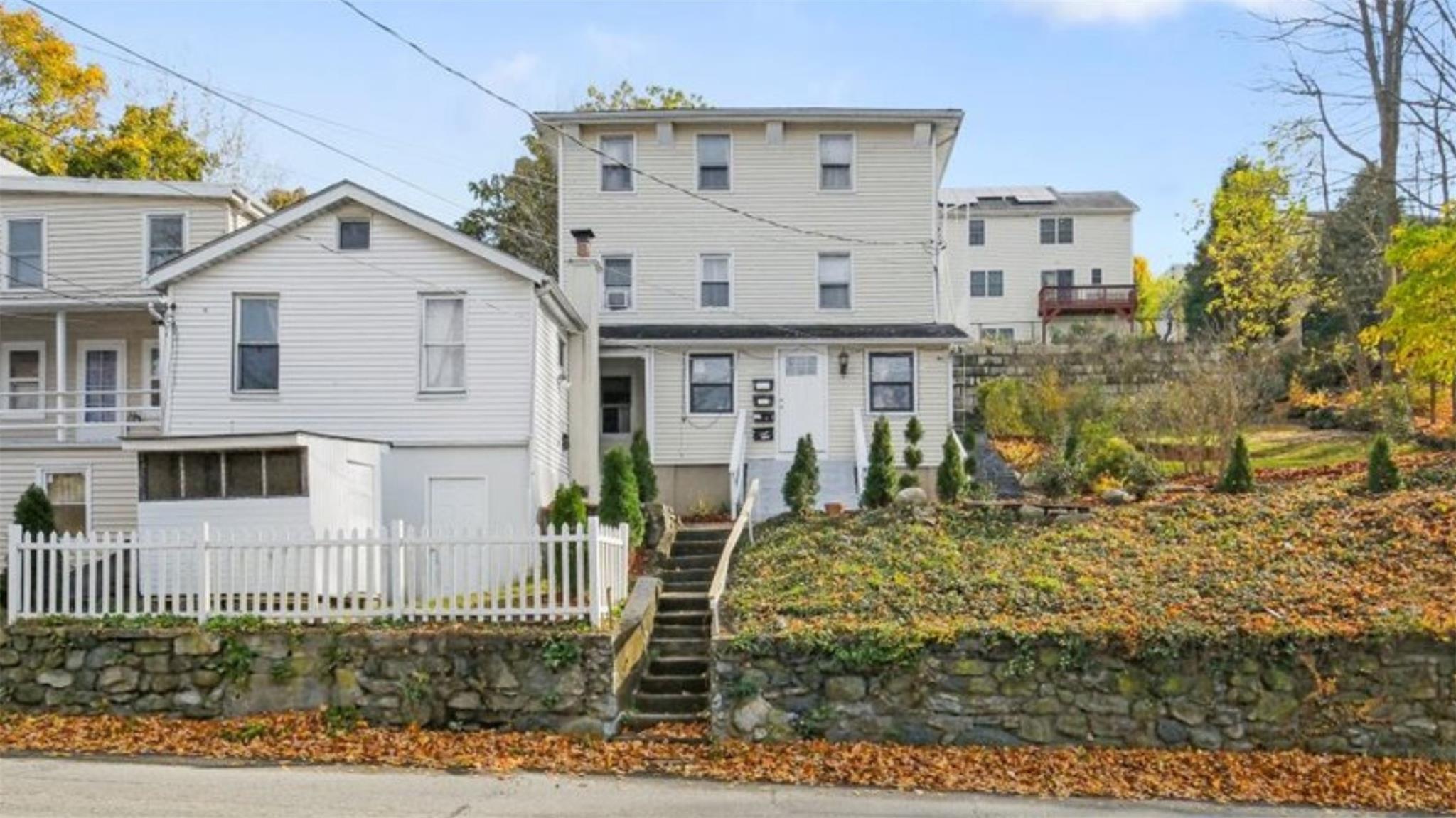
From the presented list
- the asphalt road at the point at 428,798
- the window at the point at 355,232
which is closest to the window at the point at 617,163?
the window at the point at 355,232

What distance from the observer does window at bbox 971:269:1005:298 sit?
156 ft

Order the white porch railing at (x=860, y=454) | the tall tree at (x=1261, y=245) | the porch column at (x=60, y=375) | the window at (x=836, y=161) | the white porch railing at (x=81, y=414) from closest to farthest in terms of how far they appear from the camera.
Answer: the white porch railing at (x=81, y=414) < the porch column at (x=60, y=375) < the white porch railing at (x=860, y=454) < the window at (x=836, y=161) < the tall tree at (x=1261, y=245)

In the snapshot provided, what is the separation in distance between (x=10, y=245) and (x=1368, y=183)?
2860cm

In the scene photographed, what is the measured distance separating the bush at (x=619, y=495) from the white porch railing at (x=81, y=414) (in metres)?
8.17

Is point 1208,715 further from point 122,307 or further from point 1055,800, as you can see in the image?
point 122,307

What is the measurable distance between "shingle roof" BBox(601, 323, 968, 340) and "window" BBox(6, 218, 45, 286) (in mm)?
10132

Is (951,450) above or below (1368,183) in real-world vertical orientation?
below

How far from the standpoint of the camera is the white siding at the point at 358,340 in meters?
19.7

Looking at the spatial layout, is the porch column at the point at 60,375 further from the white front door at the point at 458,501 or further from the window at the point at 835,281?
the window at the point at 835,281

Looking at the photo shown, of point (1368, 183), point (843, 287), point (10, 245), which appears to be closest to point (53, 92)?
point (10, 245)

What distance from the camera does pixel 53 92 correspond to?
113 feet

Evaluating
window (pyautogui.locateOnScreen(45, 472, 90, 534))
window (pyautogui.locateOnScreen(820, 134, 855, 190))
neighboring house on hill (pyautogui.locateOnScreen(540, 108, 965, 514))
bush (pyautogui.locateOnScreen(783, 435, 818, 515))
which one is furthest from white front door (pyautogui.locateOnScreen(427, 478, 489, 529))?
window (pyautogui.locateOnScreen(820, 134, 855, 190))

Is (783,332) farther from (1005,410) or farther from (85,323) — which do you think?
(85,323)

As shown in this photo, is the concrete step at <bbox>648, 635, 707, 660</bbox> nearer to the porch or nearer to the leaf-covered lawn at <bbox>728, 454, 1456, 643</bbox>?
the leaf-covered lawn at <bbox>728, 454, 1456, 643</bbox>
